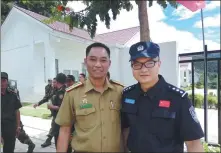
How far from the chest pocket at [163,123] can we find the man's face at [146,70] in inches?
8.3

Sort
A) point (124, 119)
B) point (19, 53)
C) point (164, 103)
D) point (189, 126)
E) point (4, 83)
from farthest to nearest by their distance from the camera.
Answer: point (19, 53), point (4, 83), point (124, 119), point (164, 103), point (189, 126)

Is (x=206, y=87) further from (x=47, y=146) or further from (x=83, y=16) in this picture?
(x=47, y=146)

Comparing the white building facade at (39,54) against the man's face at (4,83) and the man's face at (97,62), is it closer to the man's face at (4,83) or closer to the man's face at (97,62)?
the man's face at (4,83)

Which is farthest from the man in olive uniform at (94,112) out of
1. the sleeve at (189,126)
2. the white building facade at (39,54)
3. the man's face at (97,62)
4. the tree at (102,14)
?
the white building facade at (39,54)

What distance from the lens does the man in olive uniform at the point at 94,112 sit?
1.70 meters

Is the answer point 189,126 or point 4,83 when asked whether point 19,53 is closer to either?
point 4,83

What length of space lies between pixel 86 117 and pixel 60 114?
0.20 metres

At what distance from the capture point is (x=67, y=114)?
5.87 feet

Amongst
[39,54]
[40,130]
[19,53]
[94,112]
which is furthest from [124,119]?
[19,53]

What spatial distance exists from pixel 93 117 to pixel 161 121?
0.49 meters

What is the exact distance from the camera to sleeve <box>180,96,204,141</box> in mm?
1433

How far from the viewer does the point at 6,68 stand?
50.8 ft

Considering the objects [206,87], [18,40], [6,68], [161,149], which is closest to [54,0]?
[206,87]

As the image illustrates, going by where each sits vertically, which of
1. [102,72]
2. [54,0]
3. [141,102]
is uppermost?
[54,0]
